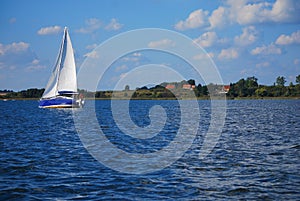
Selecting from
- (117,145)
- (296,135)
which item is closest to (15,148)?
(117,145)

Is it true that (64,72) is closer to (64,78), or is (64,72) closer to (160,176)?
(64,78)

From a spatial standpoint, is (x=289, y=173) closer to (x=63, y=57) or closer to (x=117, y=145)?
(x=117, y=145)

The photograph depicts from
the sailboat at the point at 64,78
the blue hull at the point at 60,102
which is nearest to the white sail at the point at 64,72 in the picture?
the sailboat at the point at 64,78

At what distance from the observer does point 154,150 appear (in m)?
30.1

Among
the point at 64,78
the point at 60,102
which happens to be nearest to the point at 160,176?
the point at 64,78

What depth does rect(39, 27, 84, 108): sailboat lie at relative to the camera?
102 meters

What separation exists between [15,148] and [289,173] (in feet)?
65.7

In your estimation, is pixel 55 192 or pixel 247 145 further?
pixel 247 145

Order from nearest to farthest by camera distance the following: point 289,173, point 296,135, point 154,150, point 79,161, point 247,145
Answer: point 289,173, point 79,161, point 154,150, point 247,145, point 296,135

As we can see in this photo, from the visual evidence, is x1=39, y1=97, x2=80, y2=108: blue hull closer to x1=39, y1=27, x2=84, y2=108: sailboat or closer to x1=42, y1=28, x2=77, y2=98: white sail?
x1=39, y1=27, x2=84, y2=108: sailboat

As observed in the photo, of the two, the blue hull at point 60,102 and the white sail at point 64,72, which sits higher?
the white sail at point 64,72

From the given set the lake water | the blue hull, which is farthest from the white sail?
the lake water

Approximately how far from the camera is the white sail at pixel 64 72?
101812 mm

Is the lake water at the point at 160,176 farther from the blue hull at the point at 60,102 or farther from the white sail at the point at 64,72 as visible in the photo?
the blue hull at the point at 60,102
